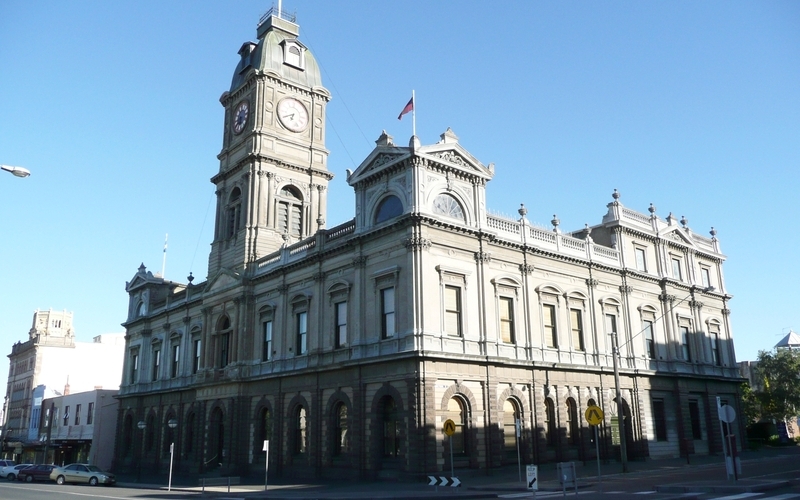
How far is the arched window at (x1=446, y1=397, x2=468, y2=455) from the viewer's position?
105 feet

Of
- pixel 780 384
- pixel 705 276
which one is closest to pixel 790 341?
pixel 780 384

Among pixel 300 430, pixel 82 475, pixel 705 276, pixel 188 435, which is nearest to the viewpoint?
pixel 300 430

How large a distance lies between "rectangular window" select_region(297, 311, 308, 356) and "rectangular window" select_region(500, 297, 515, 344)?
11.4 m

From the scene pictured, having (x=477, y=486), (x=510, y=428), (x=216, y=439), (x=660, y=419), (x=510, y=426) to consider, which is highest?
(x=660, y=419)

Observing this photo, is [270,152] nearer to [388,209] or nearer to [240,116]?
[240,116]

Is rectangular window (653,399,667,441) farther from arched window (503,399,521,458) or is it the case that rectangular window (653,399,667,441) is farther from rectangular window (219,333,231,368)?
rectangular window (219,333,231,368)

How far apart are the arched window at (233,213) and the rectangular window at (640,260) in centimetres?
2812

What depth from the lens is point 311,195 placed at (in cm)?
5050

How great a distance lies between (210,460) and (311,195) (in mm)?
19837

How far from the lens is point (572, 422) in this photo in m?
38.7

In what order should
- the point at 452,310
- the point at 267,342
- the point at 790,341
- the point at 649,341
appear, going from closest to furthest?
1. the point at 452,310
2. the point at 267,342
3. the point at 649,341
4. the point at 790,341

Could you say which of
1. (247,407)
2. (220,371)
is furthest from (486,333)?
(220,371)

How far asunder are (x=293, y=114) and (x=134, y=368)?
27454 mm

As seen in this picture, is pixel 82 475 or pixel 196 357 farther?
pixel 196 357
